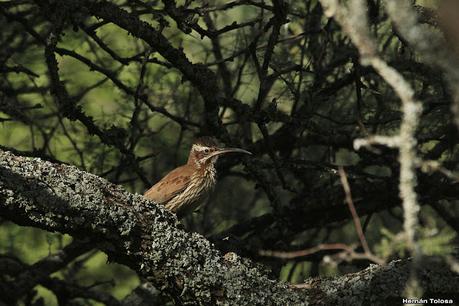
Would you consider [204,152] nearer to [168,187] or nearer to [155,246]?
[168,187]

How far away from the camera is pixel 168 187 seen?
7.00m

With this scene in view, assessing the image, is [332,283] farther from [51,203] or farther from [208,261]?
[51,203]

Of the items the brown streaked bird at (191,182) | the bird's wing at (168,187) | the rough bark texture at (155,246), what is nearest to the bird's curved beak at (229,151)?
the brown streaked bird at (191,182)

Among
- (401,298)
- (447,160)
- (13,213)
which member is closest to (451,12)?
(401,298)

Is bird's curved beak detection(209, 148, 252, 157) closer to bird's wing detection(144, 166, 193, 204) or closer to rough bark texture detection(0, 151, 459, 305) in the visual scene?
bird's wing detection(144, 166, 193, 204)

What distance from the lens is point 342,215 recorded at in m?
7.02

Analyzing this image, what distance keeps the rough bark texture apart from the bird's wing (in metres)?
2.63

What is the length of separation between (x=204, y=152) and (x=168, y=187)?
68 cm

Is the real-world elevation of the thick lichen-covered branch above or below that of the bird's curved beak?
below

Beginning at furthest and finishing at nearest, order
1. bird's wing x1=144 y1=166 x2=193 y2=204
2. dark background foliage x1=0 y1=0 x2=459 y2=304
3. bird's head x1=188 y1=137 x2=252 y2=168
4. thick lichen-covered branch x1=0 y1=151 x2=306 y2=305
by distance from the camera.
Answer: bird's head x1=188 y1=137 x2=252 y2=168 → bird's wing x1=144 y1=166 x2=193 y2=204 → dark background foliage x1=0 y1=0 x2=459 y2=304 → thick lichen-covered branch x1=0 y1=151 x2=306 y2=305

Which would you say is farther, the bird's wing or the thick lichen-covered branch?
the bird's wing

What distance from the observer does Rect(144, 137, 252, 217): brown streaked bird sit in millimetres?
6996

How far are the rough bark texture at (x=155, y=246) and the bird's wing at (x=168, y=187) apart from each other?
2.63 m

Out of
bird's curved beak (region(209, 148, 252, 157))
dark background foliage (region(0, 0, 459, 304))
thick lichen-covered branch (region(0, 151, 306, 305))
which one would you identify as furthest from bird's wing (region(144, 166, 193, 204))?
thick lichen-covered branch (region(0, 151, 306, 305))
